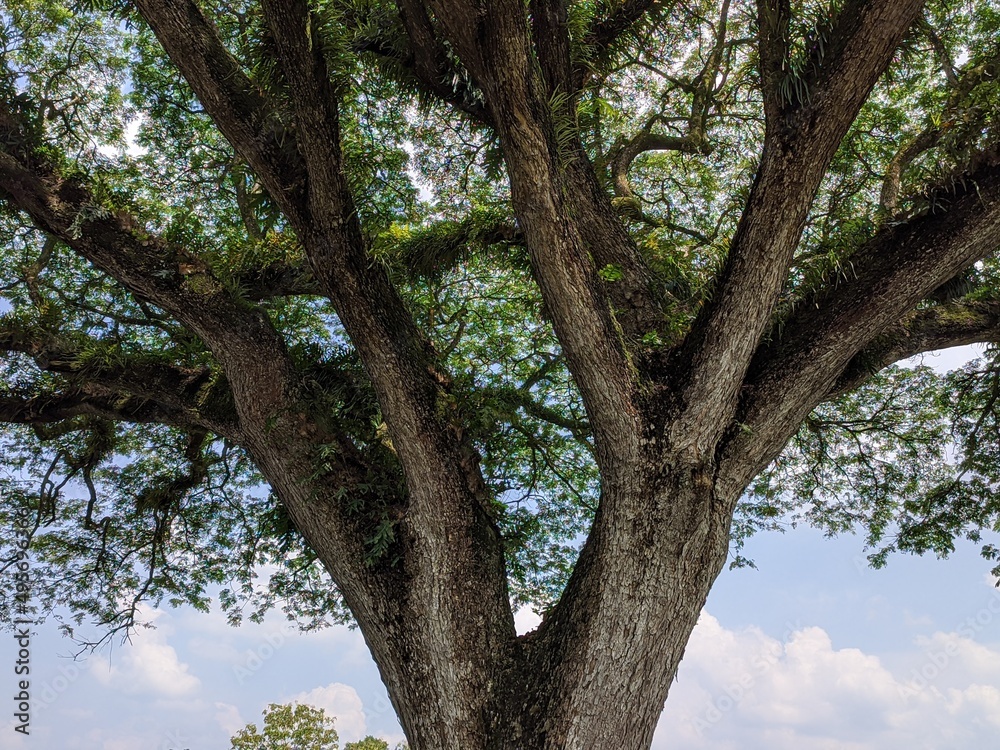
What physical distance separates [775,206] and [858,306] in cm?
68

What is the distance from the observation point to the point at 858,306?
3576mm

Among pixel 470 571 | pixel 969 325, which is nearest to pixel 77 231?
pixel 470 571

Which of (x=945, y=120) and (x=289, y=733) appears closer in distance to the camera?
(x=945, y=120)

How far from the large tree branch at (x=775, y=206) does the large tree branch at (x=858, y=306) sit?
219 millimetres

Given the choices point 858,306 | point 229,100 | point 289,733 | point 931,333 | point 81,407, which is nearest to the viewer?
point 858,306

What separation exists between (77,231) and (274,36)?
1.87 meters

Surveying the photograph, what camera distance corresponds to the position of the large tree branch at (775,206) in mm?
3254

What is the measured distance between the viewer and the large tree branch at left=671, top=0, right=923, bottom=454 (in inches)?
128

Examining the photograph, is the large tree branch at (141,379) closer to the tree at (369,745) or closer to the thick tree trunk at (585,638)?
the thick tree trunk at (585,638)

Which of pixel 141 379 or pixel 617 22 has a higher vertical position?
pixel 617 22

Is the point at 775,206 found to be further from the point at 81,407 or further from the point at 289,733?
the point at 289,733

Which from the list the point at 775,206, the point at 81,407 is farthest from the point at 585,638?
the point at 81,407

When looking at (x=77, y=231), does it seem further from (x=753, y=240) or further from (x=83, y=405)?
(x=753, y=240)

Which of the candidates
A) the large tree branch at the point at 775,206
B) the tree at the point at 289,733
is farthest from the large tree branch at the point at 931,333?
the tree at the point at 289,733
